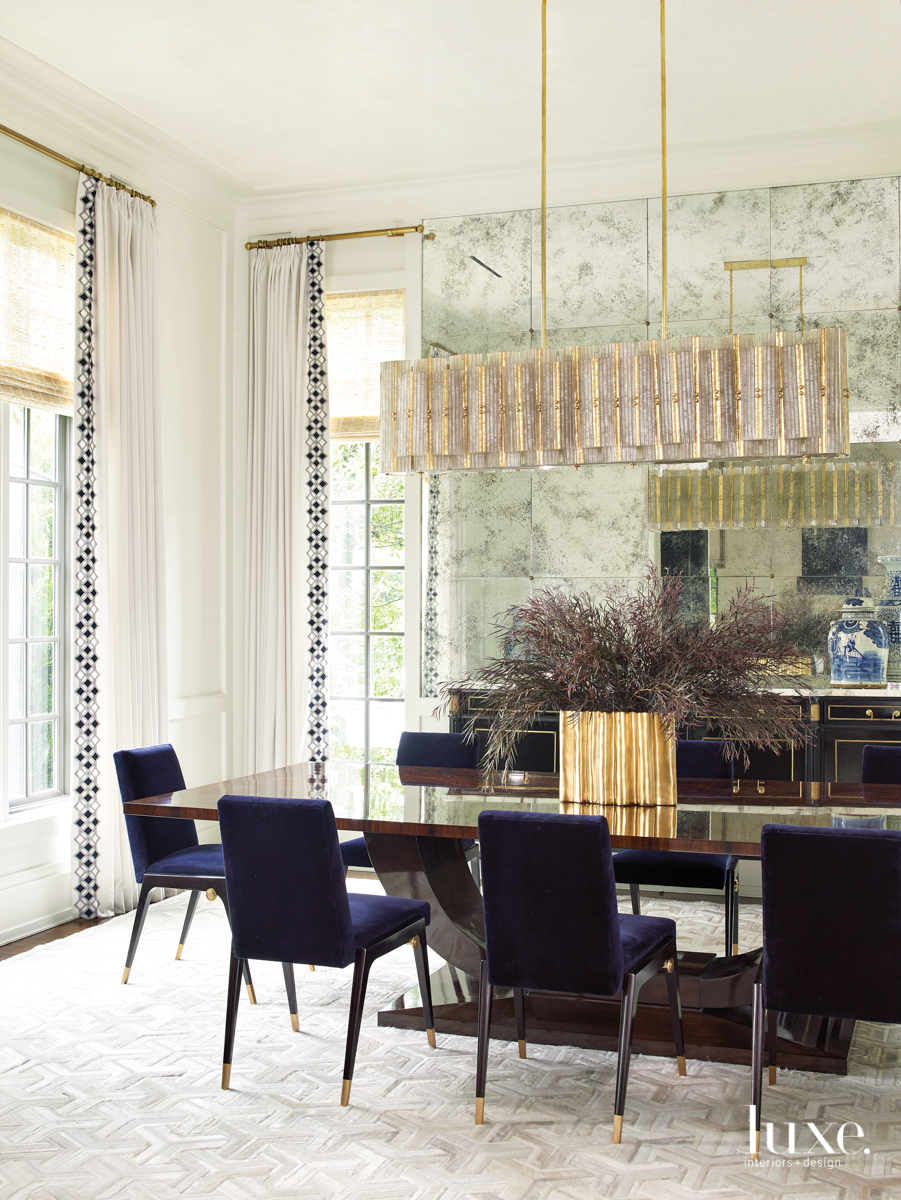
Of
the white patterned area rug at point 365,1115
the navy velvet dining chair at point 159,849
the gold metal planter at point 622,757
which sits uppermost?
the gold metal planter at point 622,757

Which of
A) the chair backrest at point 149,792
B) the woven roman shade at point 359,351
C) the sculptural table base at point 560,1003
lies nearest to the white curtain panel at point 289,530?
the woven roman shade at point 359,351

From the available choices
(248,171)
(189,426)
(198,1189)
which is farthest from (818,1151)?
(248,171)

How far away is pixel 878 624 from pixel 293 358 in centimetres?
346

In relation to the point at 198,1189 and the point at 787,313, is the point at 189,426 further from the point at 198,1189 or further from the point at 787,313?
the point at 198,1189

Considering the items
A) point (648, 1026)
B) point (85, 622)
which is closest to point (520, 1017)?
point (648, 1026)

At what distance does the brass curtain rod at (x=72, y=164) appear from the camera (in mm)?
4692

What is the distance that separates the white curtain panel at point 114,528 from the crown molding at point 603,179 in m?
1.11

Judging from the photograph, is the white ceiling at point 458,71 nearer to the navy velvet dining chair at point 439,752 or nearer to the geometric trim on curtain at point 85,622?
the geometric trim on curtain at point 85,622

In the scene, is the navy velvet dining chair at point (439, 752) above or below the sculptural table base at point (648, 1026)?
above

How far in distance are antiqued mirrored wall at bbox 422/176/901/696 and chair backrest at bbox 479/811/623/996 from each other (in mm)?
2740

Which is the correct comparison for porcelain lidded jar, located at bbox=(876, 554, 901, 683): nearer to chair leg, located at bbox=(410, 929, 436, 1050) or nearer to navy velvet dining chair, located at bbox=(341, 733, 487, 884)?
navy velvet dining chair, located at bbox=(341, 733, 487, 884)

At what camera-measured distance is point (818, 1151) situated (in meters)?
2.79

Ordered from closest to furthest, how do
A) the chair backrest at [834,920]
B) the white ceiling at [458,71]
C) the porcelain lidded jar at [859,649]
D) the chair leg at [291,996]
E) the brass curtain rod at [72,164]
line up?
the chair backrest at [834,920]
the chair leg at [291,996]
the white ceiling at [458,71]
the brass curtain rod at [72,164]
the porcelain lidded jar at [859,649]

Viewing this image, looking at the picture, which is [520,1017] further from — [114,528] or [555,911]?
[114,528]
